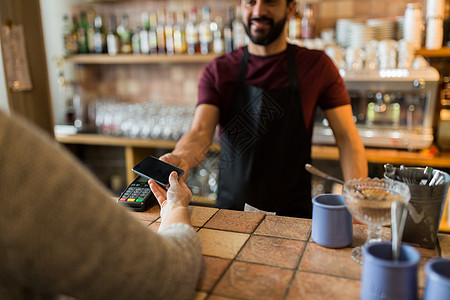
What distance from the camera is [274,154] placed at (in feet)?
5.75

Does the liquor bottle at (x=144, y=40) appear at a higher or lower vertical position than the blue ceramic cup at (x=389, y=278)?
higher

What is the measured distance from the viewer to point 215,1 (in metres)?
3.23

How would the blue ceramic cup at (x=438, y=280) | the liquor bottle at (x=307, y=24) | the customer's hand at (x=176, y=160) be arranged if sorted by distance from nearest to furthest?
1. the blue ceramic cup at (x=438, y=280)
2. the customer's hand at (x=176, y=160)
3. the liquor bottle at (x=307, y=24)

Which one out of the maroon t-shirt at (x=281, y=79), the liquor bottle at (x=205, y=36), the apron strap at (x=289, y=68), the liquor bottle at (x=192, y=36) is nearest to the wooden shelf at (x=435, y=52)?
the maroon t-shirt at (x=281, y=79)

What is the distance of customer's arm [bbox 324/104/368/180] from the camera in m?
1.66

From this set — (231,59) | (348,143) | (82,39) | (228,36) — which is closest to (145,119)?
(228,36)

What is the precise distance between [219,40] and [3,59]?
5.19 feet

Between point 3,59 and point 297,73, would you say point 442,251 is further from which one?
point 3,59

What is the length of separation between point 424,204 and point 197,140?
100 centimetres

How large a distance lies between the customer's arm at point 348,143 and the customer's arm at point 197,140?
0.52 m

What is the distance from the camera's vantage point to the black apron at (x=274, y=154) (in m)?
1.75

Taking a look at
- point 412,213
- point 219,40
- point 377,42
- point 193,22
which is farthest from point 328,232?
point 193,22

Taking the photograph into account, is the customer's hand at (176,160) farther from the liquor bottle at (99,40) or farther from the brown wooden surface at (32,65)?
the liquor bottle at (99,40)

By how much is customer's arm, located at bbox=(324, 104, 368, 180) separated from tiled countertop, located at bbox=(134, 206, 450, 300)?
1.97ft
